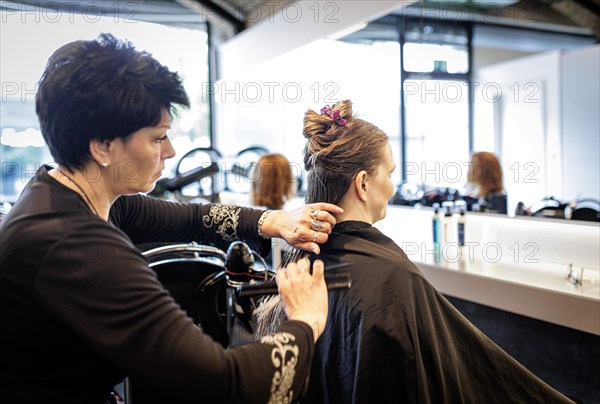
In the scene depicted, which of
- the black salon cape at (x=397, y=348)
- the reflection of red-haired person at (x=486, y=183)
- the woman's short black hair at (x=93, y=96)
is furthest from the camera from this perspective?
the reflection of red-haired person at (x=486, y=183)

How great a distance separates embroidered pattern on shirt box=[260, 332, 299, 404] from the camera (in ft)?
3.00

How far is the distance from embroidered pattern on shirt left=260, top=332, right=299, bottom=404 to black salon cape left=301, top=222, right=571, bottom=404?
1.35ft

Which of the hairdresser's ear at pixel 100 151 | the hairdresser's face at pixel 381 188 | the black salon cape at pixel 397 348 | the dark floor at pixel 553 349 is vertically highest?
the hairdresser's ear at pixel 100 151

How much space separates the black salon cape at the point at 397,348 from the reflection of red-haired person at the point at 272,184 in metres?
2.10

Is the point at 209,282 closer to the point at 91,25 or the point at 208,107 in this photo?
the point at 91,25

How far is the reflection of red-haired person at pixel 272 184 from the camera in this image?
3.55 m

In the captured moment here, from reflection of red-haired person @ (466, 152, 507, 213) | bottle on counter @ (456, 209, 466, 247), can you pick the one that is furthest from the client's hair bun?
reflection of red-haired person @ (466, 152, 507, 213)

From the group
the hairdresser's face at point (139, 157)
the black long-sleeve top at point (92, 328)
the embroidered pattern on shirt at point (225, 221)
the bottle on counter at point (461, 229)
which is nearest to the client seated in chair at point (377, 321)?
the embroidered pattern on shirt at point (225, 221)

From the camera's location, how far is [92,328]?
2.85 ft

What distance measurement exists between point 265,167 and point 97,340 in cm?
277

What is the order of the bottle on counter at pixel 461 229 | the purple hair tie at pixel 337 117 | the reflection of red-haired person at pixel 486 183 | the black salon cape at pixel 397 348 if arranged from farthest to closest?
the reflection of red-haired person at pixel 486 183
the bottle on counter at pixel 461 229
the purple hair tie at pixel 337 117
the black salon cape at pixel 397 348

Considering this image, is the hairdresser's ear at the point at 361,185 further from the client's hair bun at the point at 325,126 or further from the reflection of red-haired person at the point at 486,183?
the reflection of red-haired person at the point at 486,183

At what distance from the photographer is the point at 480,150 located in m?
3.29

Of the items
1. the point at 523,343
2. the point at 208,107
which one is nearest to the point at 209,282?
the point at 523,343
